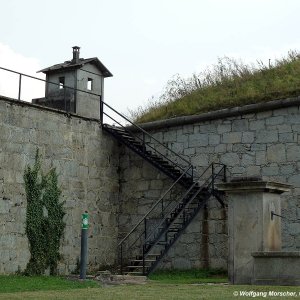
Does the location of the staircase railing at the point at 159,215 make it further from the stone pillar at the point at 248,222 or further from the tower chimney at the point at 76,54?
the stone pillar at the point at 248,222

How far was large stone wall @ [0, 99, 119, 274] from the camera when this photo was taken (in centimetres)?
1670

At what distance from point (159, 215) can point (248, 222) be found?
7799mm

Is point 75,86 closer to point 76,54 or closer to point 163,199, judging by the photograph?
point 76,54

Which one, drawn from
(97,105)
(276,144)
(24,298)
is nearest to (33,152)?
(97,105)

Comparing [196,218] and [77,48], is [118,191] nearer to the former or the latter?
[196,218]

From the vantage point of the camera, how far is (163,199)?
1936cm

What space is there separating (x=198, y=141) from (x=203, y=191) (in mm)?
1518

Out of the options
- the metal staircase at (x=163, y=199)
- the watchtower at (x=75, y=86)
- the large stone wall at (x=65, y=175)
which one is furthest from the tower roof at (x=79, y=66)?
the large stone wall at (x=65, y=175)

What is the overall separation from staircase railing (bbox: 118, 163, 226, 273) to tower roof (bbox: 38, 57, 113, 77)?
4649mm

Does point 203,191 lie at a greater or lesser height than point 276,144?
lesser

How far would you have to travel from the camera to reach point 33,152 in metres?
17.5

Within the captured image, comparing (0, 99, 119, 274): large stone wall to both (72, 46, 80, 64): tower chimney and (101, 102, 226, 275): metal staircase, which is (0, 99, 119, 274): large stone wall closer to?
(101, 102, 226, 275): metal staircase

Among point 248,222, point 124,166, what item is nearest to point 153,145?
point 124,166

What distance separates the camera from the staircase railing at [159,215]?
58.2ft
